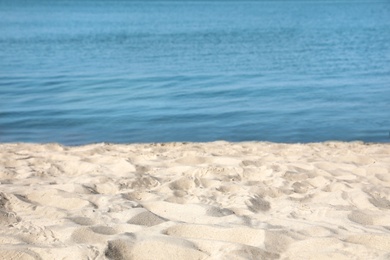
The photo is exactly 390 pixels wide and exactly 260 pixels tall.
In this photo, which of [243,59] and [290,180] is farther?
[243,59]

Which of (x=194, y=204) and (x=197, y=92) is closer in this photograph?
(x=194, y=204)

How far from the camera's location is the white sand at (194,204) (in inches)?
166

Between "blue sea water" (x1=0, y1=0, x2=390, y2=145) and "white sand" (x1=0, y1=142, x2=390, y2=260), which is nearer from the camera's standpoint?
"white sand" (x1=0, y1=142, x2=390, y2=260)

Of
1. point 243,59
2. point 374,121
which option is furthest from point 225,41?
point 374,121

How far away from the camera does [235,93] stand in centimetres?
1549

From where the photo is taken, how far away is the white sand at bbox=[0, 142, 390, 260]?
4.21 meters

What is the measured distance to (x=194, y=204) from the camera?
5.37 m

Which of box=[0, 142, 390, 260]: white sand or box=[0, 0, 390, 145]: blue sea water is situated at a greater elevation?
box=[0, 142, 390, 260]: white sand

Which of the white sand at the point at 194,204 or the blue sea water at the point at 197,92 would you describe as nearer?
the white sand at the point at 194,204

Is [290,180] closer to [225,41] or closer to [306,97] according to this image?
[306,97]

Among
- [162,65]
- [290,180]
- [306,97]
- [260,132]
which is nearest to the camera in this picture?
[290,180]

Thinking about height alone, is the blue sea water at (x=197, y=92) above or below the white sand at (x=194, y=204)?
below

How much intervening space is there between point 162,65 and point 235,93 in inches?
298

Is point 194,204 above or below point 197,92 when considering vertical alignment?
above
